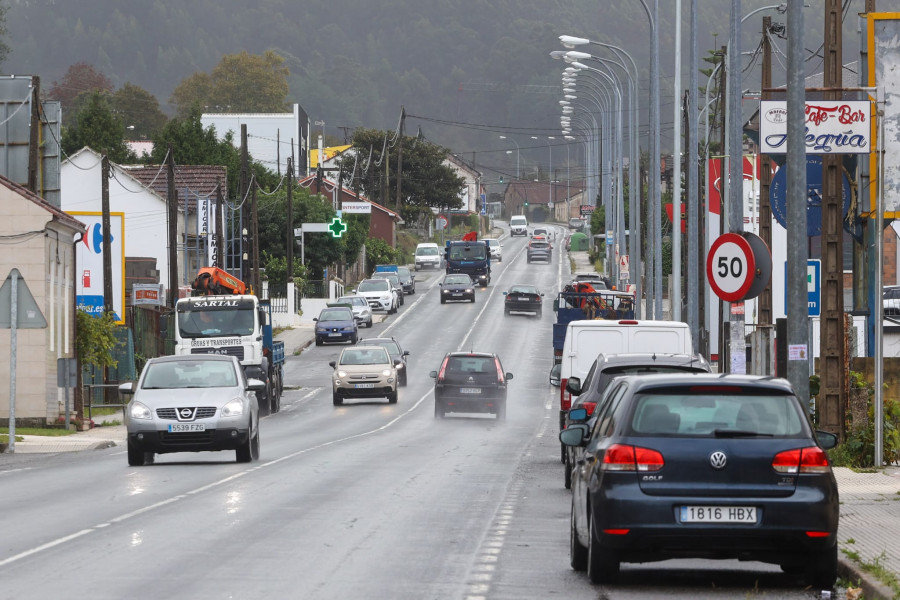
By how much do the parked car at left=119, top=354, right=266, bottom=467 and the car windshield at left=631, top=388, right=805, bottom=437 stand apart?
1184cm

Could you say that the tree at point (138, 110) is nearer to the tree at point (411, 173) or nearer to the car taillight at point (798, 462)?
the tree at point (411, 173)

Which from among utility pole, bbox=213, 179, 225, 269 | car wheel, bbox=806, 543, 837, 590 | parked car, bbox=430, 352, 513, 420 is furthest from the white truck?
car wheel, bbox=806, 543, 837, 590

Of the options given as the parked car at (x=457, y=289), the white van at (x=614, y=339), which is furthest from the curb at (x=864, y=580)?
the parked car at (x=457, y=289)

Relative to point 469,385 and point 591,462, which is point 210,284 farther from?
point 591,462

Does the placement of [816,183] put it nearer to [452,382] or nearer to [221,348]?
[452,382]

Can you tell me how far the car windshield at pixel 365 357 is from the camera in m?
43.2

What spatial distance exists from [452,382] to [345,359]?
6557 mm

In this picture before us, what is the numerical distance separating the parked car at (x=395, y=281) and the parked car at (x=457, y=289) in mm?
2338

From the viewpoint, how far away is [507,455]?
25438 mm

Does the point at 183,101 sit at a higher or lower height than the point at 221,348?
higher

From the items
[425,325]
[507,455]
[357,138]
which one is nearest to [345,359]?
[507,455]

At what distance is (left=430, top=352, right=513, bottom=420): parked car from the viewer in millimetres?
37469

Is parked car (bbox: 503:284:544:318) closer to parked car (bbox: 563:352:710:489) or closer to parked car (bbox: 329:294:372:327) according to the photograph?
parked car (bbox: 329:294:372:327)

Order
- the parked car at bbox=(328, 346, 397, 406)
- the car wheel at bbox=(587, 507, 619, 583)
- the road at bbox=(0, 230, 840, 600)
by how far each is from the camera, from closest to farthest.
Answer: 1. the car wheel at bbox=(587, 507, 619, 583)
2. the road at bbox=(0, 230, 840, 600)
3. the parked car at bbox=(328, 346, 397, 406)
